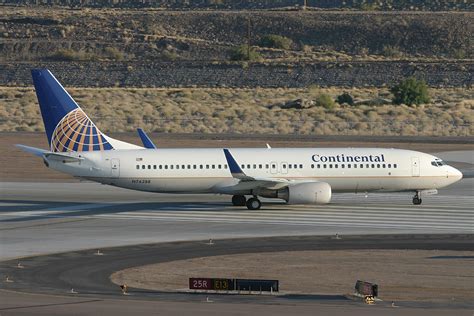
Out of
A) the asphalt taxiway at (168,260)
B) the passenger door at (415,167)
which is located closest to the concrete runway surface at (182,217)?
the passenger door at (415,167)

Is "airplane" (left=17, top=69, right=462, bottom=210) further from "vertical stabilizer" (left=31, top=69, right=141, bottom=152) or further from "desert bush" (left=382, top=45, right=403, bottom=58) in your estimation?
"desert bush" (left=382, top=45, right=403, bottom=58)

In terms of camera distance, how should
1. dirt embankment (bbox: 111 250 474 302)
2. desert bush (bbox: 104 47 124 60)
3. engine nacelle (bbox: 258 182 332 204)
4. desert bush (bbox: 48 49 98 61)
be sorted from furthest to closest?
desert bush (bbox: 104 47 124 60) → desert bush (bbox: 48 49 98 61) → engine nacelle (bbox: 258 182 332 204) → dirt embankment (bbox: 111 250 474 302)

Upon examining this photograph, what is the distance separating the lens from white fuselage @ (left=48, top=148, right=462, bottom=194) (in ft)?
197

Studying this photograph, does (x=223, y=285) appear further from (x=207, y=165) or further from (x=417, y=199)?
(x=417, y=199)

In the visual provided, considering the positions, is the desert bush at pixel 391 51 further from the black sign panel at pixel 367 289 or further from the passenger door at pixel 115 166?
the black sign panel at pixel 367 289

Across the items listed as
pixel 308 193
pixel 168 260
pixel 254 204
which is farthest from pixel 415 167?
pixel 168 260

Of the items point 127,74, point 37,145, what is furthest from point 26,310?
point 127,74

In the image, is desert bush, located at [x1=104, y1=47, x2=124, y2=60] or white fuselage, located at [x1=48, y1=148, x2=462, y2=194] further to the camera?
desert bush, located at [x1=104, y1=47, x2=124, y2=60]

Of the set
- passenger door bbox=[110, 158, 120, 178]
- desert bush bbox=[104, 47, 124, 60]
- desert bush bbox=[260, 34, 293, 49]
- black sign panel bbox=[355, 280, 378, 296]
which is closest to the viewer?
black sign panel bbox=[355, 280, 378, 296]

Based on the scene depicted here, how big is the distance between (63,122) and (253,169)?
9999 mm

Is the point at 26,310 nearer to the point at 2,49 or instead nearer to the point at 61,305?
the point at 61,305

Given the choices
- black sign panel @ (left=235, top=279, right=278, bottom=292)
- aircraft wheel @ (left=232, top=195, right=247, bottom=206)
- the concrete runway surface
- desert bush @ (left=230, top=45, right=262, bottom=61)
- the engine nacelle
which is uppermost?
desert bush @ (left=230, top=45, right=262, bottom=61)

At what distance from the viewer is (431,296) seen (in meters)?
35.8

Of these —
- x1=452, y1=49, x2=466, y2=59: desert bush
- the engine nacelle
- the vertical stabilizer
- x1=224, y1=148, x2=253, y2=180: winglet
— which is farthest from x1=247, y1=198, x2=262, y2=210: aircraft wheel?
x1=452, y1=49, x2=466, y2=59: desert bush
